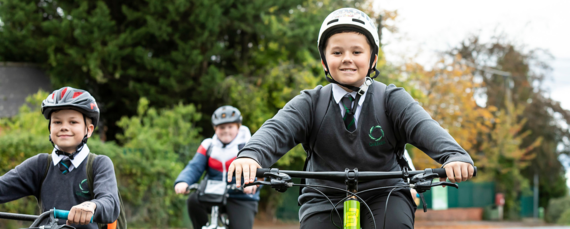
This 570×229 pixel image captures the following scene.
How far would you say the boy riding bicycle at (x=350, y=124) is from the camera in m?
3.26

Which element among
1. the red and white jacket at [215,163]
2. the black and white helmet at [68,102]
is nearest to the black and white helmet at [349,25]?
the black and white helmet at [68,102]

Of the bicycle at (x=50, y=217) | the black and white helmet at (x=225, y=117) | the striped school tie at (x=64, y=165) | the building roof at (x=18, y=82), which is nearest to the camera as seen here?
the bicycle at (x=50, y=217)

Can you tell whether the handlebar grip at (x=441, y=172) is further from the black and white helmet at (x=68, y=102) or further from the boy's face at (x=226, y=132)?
the boy's face at (x=226, y=132)

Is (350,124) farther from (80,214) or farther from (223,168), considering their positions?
(223,168)

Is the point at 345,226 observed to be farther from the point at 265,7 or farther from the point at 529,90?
the point at 529,90

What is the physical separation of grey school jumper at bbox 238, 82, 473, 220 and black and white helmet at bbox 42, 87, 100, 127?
54.7 inches

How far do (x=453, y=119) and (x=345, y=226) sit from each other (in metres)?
23.7

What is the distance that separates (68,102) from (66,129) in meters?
0.21

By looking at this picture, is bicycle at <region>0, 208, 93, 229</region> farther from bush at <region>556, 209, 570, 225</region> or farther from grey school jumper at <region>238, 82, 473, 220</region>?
bush at <region>556, 209, 570, 225</region>

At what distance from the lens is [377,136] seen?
3400 millimetres

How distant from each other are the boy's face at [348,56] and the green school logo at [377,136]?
33cm

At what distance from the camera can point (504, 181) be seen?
3375 cm

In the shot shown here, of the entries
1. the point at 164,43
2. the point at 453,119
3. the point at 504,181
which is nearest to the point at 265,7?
the point at 164,43

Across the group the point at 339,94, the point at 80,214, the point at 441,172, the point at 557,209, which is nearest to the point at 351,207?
the point at 441,172
